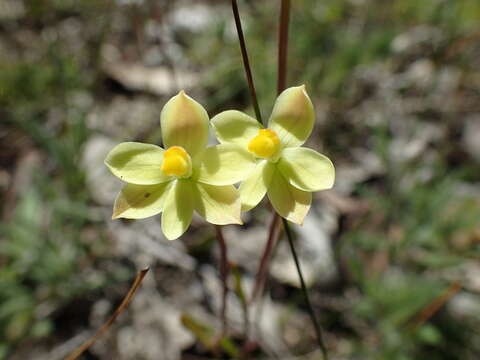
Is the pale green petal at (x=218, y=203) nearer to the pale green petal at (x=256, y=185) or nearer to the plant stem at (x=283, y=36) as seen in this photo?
the pale green petal at (x=256, y=185)

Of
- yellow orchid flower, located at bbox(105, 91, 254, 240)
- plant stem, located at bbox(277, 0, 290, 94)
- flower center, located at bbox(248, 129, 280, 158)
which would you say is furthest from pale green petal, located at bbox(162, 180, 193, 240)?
plant stem, located at bbox(277, 0, 290, 94)

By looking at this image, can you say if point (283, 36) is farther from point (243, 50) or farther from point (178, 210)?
point (178, 210)

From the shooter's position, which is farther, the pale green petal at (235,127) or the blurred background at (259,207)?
the blurred background at (259,207)

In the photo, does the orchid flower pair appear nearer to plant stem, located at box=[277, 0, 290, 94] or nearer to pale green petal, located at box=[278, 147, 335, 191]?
pale green petal, located at box=[278, 147, 335, 191]

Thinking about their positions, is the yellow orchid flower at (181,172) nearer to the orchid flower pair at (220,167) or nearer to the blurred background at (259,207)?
the orchid flower pair at (220,167)

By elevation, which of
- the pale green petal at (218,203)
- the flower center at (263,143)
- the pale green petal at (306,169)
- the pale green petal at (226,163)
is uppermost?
the flower center at (263,143)

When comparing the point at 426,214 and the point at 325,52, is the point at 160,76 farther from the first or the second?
the point at 426,214

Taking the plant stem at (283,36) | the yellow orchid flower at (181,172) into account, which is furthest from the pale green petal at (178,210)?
the plant stem at (283,36)

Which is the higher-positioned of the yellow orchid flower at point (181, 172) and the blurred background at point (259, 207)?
the yellow orchid flower at point (181, 172)
